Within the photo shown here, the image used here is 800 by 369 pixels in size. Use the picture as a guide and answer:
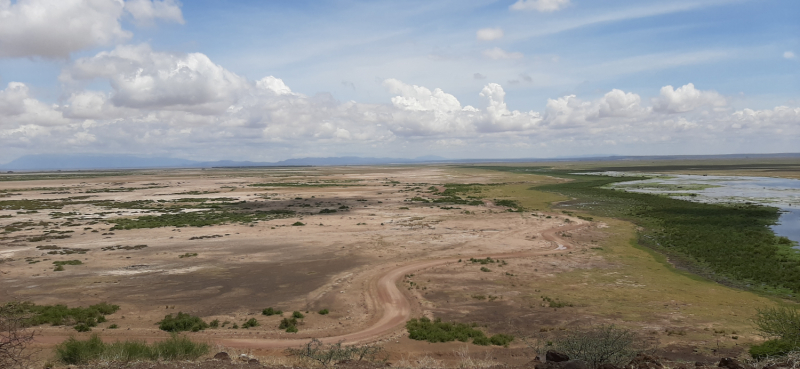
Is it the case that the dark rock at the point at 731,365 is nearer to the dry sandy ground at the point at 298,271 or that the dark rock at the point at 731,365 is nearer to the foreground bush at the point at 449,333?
the foreground bush at the point at 449,333

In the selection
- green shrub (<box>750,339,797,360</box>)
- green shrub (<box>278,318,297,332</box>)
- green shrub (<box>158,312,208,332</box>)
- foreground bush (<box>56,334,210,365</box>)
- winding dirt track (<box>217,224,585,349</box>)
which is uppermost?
foreground bush (<box>56,334,210,365</box>)

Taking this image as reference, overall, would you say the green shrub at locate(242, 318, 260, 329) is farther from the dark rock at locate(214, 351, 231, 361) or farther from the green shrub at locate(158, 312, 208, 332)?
the dark rock at locate(214, 351, 231, 361)

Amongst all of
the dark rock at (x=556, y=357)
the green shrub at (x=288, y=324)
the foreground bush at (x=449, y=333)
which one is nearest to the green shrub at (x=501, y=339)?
the foreground bush at (x=449, y=333)

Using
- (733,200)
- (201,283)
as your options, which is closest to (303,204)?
(201,283)

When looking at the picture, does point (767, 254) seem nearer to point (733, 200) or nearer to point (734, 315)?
point (734, 315)

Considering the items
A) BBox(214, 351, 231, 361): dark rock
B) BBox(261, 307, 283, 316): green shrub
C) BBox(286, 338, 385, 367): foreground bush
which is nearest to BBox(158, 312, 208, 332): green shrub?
BBox(261, 307, 283, 316): green shrub

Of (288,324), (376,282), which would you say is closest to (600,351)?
(288,324)
